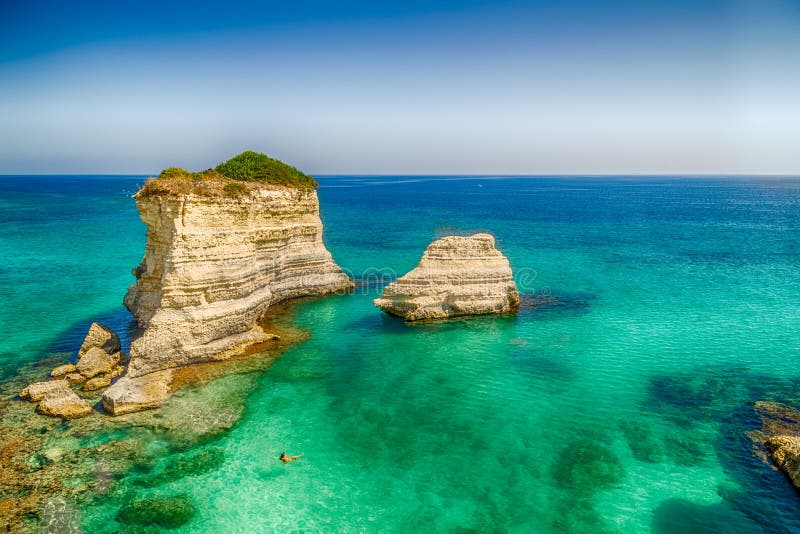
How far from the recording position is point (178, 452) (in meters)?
12.7

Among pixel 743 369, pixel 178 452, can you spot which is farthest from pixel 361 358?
pixel 743 369

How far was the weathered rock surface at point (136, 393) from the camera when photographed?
1455 cm

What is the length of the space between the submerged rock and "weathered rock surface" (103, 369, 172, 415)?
4.57m

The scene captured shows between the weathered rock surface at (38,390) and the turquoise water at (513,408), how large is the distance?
4571mm

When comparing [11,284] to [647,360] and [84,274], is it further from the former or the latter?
[647,360]

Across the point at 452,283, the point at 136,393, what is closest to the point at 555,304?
the point at 452,283

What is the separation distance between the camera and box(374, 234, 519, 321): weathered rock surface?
2298cm

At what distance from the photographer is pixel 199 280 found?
18312 mm

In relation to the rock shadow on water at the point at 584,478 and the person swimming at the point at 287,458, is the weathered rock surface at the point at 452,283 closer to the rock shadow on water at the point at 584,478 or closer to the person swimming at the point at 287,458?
the rock shadow on water at the point at 584,478

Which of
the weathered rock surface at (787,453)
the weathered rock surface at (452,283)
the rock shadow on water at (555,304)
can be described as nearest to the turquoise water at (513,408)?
the rock shadow on water at (555,304)

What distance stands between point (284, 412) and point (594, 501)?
931cm

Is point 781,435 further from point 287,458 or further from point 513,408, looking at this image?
point 287,458

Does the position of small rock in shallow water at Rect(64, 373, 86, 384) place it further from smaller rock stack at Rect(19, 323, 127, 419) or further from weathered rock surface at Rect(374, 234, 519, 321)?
weathered rock surface at Rect(374, 234, 519, 321)

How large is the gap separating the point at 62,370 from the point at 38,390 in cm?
194
